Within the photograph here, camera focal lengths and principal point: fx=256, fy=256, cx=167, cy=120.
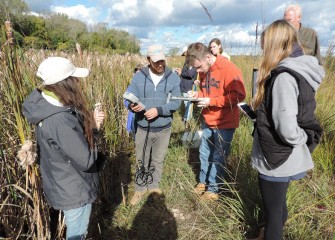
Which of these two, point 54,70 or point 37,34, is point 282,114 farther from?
point 37,34

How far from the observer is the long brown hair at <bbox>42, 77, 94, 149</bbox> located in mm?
1545

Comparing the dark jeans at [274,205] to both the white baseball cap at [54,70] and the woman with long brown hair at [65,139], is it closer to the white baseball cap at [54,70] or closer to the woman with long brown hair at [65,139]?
the woman with long brown hair at [65,139]

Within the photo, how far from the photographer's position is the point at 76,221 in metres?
1.78

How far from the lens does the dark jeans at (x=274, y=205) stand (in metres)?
1.69

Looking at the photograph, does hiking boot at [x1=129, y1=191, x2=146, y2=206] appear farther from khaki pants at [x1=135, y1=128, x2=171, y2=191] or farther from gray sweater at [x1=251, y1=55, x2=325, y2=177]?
gray sweater at [x1=251, y1=55, x2=325, y2=177]

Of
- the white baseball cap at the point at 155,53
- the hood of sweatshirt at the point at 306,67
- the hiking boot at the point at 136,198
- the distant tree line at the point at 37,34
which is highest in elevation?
the distant tree line at the point at 37,34

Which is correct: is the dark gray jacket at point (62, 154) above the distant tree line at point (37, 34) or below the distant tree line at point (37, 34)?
below

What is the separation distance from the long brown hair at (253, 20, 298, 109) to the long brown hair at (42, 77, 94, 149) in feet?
3.72

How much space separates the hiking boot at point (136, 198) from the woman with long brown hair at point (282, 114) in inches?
66.0

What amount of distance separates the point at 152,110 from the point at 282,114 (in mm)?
1479

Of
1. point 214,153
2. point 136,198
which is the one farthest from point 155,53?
point 136,198

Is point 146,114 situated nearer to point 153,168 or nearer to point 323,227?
point 153,168

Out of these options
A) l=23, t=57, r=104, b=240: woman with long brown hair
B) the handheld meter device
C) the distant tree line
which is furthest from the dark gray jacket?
the handheld meter device

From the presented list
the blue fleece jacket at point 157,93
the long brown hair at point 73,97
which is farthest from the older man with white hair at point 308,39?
the long brown hair at point 73,97
